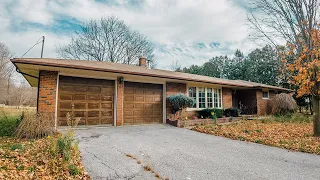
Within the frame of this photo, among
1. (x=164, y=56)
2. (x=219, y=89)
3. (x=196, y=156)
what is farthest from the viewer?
(x=164, y=56)

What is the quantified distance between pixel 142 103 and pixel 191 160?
594 cm

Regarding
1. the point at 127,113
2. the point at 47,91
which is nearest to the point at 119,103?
the point at 127,113

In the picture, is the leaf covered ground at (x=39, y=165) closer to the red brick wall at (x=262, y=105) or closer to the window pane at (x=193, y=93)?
the window pane at (x=193, y=93)

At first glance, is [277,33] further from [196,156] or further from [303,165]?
[196,156]

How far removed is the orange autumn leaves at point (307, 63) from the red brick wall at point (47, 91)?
9454 mm

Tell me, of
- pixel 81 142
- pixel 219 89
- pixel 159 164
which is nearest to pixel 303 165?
pixel 159 164

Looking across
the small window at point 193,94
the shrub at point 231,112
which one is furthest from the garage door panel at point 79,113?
the shrub at point 231,112

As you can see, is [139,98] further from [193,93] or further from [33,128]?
[33,128]

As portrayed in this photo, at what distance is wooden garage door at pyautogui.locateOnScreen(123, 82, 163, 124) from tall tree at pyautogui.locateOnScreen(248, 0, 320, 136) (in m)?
6.33

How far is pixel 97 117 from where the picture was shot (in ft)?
28.8

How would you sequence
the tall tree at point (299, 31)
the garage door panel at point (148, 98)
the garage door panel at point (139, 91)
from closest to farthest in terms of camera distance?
the tall tree at point (299, 31) → the garage door panel at point (139, 91) → the garage door panel at point (148, 98)

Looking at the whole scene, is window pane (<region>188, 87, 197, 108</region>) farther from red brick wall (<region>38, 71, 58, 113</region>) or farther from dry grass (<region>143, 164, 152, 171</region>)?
dry grass (<region>143, 164, 152, 171</region>)

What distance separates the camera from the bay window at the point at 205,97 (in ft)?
41.5

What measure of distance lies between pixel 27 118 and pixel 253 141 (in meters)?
Answer: 8.02
